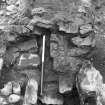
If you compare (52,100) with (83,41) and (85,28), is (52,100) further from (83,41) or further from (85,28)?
(85,28)

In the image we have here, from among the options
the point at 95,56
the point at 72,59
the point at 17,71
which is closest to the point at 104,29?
the point at 95,56

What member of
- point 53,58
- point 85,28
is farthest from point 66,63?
point 85,28

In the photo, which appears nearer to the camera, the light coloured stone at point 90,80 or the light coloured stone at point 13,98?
the light coloured stone at point 90,80

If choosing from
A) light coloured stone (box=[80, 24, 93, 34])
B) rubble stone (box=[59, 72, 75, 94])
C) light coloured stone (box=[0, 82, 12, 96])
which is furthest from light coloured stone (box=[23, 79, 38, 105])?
light coloured stone (box=[80, 24, 93, 34])

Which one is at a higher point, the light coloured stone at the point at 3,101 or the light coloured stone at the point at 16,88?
the light coloured stone at the point at 16,88

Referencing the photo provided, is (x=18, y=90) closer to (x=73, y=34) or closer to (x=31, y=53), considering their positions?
(x=31, y=53)

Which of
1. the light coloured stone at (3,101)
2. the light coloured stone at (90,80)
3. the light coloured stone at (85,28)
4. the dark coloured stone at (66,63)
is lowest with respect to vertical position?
the light coloured stone at (3,101)

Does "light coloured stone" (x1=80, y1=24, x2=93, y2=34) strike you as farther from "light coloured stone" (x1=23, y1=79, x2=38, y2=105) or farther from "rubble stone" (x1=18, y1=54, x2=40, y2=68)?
"light coloured stone" (x1=23, y1=79, x2=38, y2=105)

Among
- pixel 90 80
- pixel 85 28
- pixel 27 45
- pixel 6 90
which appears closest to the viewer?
pixel 90 80

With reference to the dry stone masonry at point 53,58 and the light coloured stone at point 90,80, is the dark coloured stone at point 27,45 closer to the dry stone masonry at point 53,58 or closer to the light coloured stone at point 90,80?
the dry stone masonry at point 53,58

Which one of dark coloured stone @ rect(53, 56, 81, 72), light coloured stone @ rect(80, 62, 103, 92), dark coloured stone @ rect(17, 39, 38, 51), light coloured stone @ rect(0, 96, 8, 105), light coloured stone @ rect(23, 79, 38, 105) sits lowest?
light coloured stone @ rect(0, 96, 8, 105)

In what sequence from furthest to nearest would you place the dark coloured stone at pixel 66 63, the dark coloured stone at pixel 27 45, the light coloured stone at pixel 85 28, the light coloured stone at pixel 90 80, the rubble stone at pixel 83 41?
the dark coloured stone at pixel 27 45 → the light coloured stone at pixel 85 28 → the rubble stone at pixel 83 41 → the dark coloured stone at pixel 66 63 → the light coloured stone at pixel 90 80

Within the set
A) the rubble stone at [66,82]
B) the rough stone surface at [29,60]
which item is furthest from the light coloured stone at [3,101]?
the rubble stone at [66,82]

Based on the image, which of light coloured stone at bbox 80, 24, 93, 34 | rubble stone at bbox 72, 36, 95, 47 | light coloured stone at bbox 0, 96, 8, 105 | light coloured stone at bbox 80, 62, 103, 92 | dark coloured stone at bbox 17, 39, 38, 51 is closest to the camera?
light coloured stone at bbox 80, 62, 103, 92
